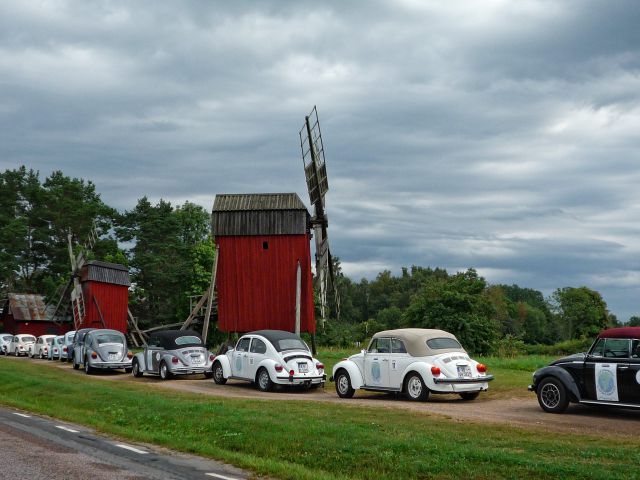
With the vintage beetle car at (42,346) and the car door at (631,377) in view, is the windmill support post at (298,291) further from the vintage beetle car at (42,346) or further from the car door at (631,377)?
the car door at (631,377)

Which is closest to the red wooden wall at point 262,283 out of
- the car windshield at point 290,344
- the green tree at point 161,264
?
the car windshield at point 290,344

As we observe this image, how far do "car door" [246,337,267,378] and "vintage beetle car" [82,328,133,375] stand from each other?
1013cm

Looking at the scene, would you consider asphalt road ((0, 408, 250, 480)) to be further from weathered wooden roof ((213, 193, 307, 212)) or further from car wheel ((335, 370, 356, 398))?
weathered wooden roof ((213, 193, 307, 212))

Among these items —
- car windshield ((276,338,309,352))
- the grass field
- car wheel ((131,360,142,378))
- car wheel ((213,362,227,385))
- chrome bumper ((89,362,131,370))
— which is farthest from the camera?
chrome bumper ((89,362,131,370))

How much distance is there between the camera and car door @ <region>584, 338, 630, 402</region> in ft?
51.8

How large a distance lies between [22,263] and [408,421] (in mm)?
85406

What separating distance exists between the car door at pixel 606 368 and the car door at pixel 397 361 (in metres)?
4.90

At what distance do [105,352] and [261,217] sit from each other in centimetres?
1004

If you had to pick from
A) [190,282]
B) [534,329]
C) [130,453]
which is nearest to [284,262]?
[130,453]

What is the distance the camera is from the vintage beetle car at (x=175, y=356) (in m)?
28.8

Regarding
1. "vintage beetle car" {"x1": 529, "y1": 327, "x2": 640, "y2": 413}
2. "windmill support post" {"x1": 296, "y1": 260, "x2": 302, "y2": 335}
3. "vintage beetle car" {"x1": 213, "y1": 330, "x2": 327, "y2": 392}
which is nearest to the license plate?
"vintage beetle car" {"x1": 529, "y1": 327, "x2": 640, "y2": 413}

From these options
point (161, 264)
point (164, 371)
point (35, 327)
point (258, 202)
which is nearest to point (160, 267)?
point (161, 264)

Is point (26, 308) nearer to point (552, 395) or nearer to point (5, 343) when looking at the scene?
point (5, 343)

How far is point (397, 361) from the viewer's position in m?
20.1
